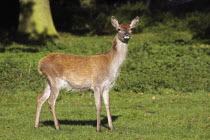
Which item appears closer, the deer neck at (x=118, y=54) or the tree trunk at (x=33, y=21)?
the deer neck at (x=118, y=54)

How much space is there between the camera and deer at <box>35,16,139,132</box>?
1076 cm

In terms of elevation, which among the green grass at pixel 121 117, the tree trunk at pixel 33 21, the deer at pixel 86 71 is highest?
the deer at pixel 86 71

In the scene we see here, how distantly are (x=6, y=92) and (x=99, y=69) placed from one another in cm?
585

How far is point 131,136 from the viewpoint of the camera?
994 centimetres

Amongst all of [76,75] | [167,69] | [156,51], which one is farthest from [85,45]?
[76,75]

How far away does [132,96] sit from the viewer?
1573 cm

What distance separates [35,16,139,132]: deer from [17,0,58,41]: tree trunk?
14590 millimetres

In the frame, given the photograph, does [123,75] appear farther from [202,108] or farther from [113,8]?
[113,8]

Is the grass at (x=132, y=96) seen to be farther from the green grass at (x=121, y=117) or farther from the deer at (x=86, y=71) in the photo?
the deer at (x=86, y=71)

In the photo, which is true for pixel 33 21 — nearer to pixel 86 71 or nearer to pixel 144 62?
pixel 144 62

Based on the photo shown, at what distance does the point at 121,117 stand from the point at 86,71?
2.31 meters

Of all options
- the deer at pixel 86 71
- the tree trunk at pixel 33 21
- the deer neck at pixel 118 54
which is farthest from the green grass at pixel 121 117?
the tree trunk at pixel 33 21

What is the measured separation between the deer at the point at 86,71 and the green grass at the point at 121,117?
0.55 meters

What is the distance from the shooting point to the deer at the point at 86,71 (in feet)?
35.3
